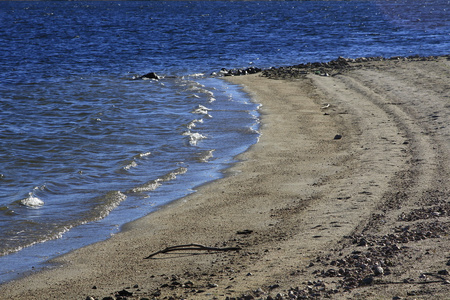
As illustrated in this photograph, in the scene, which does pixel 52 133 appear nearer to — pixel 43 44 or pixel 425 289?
pixel 425 289

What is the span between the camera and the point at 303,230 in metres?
6.66

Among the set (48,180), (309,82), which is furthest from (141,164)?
(309,82)

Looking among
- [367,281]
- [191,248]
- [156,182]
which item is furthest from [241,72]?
[367,281]

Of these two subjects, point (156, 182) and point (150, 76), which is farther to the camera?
point (150, 76)

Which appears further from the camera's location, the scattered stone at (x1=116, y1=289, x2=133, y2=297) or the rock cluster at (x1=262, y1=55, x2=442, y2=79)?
the rock cluster at (x1=262, y1=55, x2=442, y2=79)

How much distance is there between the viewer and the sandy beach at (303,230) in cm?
487

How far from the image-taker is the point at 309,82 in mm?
21203

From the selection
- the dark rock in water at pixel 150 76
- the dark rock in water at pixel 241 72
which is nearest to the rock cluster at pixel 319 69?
the dark rock in water at pixel 241 72

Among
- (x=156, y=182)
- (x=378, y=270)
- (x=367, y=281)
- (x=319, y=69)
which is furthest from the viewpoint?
(x=319, y=69)

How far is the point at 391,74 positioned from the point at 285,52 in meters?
15.4

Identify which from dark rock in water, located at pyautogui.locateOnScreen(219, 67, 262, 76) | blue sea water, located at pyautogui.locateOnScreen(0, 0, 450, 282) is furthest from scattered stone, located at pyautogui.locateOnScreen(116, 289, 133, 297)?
dark rock in water, located at pyautogui.locateOnScreen(219, 67, 262, 76)

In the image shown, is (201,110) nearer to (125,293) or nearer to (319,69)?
(319,69)

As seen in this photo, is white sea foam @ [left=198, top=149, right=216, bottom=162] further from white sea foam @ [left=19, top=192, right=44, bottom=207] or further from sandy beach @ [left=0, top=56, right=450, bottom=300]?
white sea foam @ [left=19, top=192, right=44, bottom=207]

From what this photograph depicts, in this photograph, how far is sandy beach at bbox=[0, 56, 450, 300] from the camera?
487 centimetres
